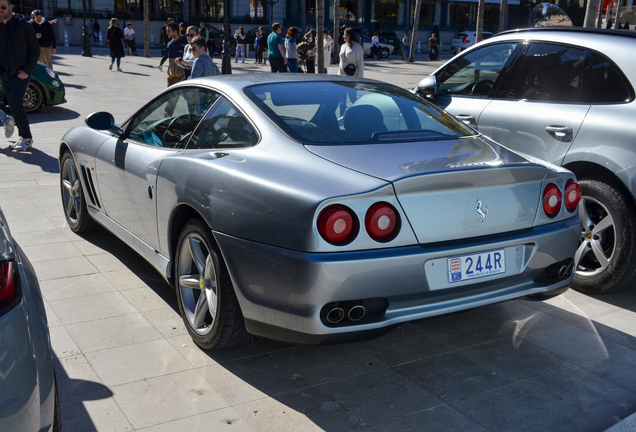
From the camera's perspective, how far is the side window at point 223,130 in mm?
3705

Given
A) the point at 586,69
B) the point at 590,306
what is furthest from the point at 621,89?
the point at 590,306

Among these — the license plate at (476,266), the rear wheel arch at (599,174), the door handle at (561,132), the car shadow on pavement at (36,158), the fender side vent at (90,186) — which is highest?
the door handle at (561,132)

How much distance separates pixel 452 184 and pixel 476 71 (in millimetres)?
3003

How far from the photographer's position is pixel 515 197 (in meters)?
3.33

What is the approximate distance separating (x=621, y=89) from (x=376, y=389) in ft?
8.98

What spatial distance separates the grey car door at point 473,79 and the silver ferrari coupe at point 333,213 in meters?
1.37

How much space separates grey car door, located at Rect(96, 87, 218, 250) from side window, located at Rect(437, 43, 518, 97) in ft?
8.22

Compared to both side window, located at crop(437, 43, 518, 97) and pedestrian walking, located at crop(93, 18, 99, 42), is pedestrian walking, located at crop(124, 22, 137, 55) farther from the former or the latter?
side window, located at crop(437, 43, 518, 97)

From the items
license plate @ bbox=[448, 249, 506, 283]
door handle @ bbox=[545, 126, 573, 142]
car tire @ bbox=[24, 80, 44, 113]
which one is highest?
door handle @ bbox=[545, 126, 573, 142]

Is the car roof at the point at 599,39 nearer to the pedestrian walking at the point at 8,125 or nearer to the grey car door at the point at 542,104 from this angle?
the grey car door at the point at 542,104

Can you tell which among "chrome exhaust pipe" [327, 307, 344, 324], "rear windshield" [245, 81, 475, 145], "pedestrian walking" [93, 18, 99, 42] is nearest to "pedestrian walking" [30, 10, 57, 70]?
"rear windshield" [245, 81, 475, 145]

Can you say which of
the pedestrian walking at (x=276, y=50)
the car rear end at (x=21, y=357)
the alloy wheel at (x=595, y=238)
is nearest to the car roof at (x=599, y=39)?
the alloy wheel at (x=595, y=238)

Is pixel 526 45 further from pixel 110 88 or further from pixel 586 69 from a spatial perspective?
pixel 110 88

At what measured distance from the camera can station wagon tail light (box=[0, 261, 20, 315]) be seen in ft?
6.81
